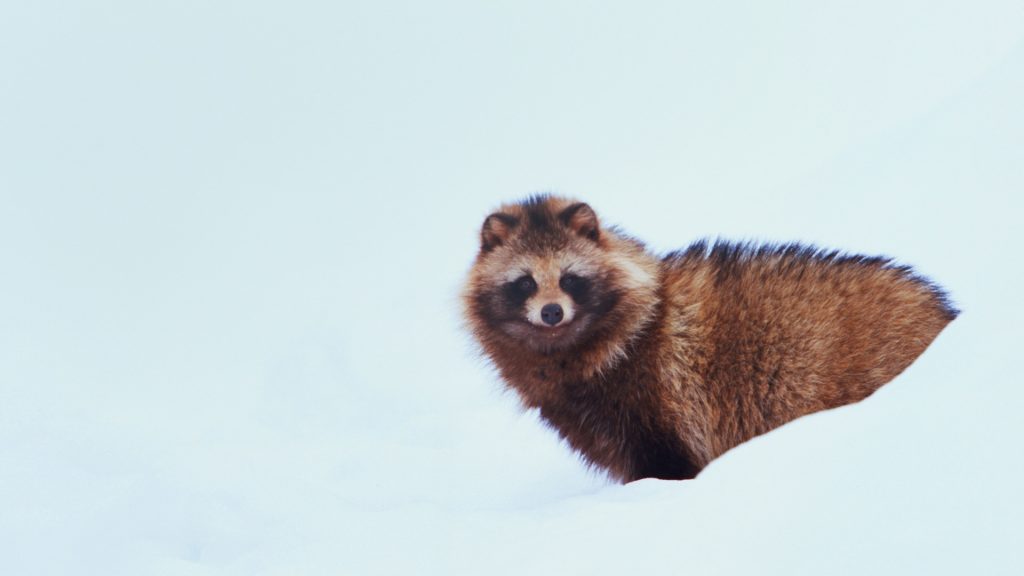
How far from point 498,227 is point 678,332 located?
106cm

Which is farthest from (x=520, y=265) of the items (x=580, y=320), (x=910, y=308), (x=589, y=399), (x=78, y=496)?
(x=78, y=496)

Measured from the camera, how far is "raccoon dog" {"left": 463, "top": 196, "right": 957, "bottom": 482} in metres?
4.89

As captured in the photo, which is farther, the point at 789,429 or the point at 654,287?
the point at 654,287

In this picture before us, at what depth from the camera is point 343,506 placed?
4637mm

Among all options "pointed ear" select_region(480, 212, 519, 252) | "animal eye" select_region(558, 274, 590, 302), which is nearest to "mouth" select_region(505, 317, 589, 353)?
"animal eye" select_region(558, 274, 590, 302)

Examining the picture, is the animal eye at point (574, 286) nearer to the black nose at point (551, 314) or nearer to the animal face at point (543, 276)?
the animal face at point (543, 276)

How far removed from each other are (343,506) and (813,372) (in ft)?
7.06

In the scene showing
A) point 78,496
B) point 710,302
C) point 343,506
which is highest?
point 710,302

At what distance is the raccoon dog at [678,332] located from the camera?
16.1 ft

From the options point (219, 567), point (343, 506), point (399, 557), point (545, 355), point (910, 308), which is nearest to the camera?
point (399, 557)

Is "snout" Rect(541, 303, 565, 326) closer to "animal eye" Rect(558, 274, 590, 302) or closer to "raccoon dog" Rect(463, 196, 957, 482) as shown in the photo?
"raccoon dog" Rect(463, 196, 957, 482)

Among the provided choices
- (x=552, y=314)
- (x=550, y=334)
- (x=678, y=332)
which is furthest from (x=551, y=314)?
(x=678, y=332)

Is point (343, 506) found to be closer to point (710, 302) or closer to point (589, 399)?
point (589, 399)

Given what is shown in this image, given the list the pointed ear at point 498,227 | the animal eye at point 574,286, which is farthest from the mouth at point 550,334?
the pointed ear at point 498,227
